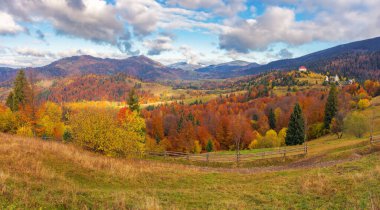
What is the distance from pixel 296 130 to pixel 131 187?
64943mm

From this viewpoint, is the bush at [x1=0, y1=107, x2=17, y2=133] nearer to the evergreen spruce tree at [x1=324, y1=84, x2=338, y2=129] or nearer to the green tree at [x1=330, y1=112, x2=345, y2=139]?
the green tree at [x1=330, y1=112, x2=345, y2=139]

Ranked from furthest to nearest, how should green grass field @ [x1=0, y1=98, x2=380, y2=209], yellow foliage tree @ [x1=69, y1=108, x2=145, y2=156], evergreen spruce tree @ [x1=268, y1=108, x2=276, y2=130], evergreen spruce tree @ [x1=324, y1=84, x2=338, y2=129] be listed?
1. evergreen spruce tree @ [x1=268, y1=108, x2=276, y2=130]
2. evergreen spruce tree @ [x1=324, y1=84, x2=338, y2=129]
3. yellow foliage tree @ [x1=69, y1=108, x2=145, y2=156]
4. green grass field @ [x1=0, y1=98, x2=380, y2=209]

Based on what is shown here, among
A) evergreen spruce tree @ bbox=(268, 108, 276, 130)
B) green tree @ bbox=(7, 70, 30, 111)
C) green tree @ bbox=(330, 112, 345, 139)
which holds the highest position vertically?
green tree @ bbox=(7, 70, 30, 111)

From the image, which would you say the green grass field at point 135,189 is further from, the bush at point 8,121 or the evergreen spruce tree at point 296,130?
the evergreen spruce tree at point 296,130

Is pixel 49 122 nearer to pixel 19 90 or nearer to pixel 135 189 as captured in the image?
pixel 19 90

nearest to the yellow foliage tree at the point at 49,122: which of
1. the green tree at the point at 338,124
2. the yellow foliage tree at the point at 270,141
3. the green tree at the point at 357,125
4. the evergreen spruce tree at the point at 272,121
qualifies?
the yellow foliage tree at the point at 270,141

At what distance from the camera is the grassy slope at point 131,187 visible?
395 inches

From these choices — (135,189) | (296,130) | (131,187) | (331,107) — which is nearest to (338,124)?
(296,130)

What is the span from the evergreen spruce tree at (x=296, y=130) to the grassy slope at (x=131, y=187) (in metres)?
55.1

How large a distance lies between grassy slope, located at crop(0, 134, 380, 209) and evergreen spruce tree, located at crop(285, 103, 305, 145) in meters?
55.1

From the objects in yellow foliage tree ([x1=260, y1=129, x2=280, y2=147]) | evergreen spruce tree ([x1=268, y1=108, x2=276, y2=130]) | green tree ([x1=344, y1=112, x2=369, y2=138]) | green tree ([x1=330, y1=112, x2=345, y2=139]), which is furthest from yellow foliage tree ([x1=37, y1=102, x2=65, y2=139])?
evergreen spruce tree ([x1=268, y1=108, x2=276, y2=130])

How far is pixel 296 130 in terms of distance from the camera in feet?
234

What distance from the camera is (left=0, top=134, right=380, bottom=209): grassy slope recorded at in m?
10.0

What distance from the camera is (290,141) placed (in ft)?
237
